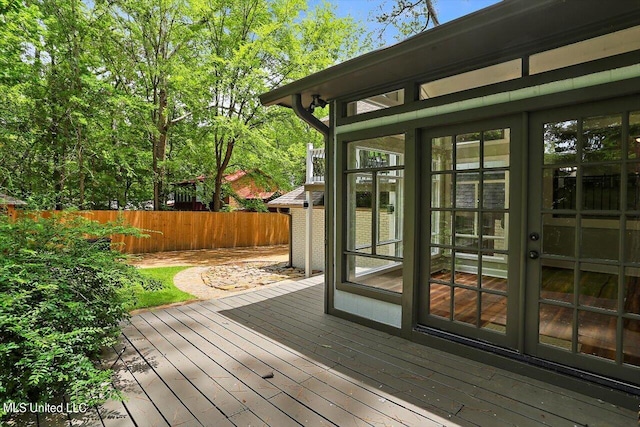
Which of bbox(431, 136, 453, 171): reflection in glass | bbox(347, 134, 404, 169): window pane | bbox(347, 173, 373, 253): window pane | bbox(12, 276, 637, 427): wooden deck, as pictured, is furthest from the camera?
bbox(347, 173, 373, 253): window pane

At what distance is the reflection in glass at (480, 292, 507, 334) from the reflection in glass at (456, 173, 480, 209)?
780mm

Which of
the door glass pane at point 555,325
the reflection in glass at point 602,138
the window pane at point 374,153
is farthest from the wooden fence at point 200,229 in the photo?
the reflection in glass at point 602,138

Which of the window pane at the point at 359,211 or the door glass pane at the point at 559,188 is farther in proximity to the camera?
the window pane at the point at 359,211

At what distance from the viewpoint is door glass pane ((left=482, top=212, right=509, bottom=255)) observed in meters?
2.70

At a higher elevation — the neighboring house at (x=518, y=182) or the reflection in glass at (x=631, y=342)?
the neighboring house at (x=518, y=182)

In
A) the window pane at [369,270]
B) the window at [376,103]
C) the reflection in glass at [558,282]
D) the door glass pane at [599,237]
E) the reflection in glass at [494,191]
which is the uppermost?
the window at [376,103]

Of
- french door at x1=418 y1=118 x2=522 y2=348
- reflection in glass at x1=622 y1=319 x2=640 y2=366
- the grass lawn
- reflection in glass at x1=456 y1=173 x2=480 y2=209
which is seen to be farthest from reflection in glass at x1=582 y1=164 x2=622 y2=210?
the grass lawn

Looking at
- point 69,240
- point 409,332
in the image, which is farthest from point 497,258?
point 69,240

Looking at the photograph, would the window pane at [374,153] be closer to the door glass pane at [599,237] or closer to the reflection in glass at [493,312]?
the reflection in glass at [493,312]

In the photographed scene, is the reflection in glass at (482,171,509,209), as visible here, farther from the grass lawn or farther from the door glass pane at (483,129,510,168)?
the grass lawn

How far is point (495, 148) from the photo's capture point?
2.74 metres

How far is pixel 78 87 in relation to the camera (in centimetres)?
921

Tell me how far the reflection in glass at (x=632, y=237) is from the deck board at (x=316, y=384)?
98 centimetres

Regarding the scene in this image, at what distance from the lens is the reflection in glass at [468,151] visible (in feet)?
9.18
